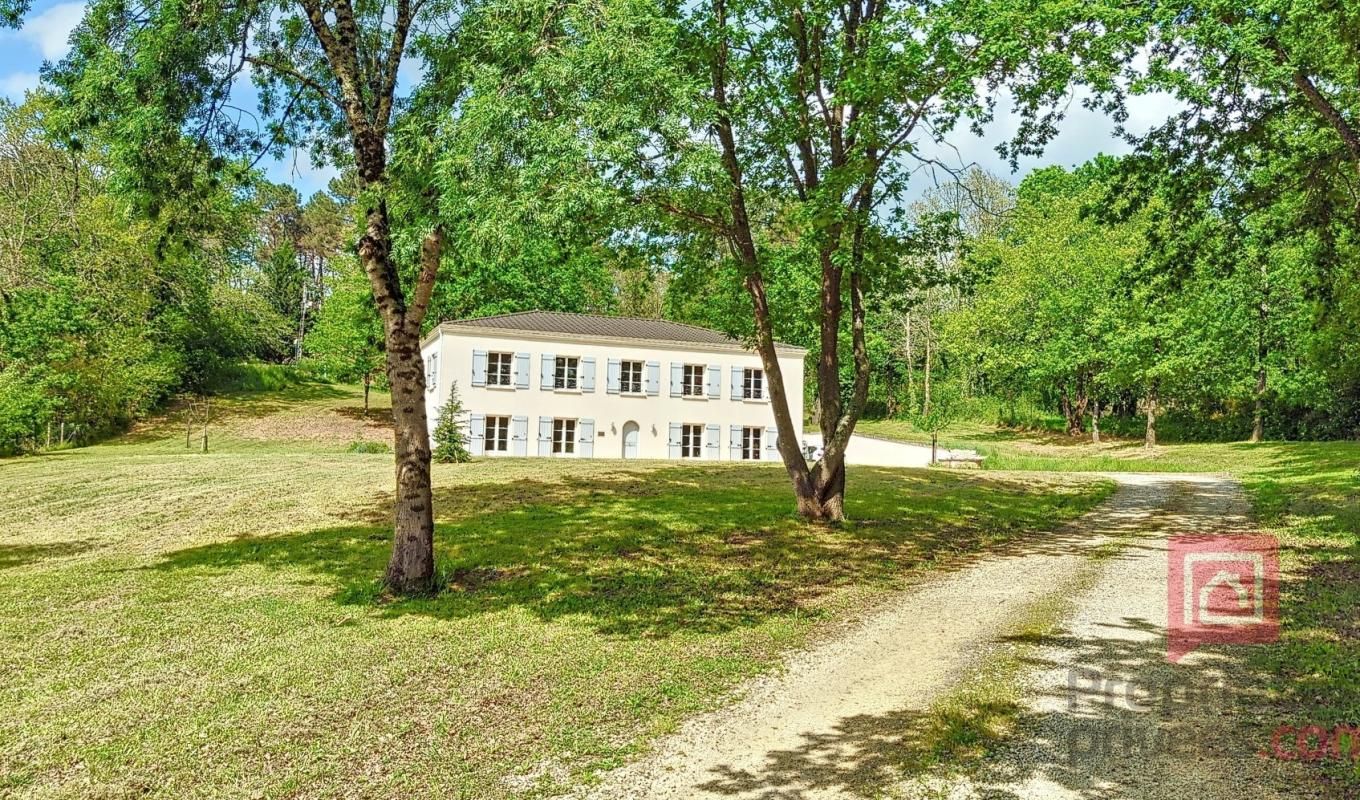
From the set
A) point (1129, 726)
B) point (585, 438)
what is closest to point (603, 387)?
point (585, 438)

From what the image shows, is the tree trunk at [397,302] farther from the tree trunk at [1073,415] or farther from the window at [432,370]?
the tree trunk at [1073,415]

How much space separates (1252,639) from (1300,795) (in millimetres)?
3456

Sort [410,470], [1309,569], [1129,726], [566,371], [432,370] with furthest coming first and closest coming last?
[432,370]
[566,371]
[1309,569]
[410,470]
[1129,726]

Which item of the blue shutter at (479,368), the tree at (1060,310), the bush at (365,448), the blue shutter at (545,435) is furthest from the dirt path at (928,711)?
the tree at (1060,310)

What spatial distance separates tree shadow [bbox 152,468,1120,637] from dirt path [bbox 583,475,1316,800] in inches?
58.5

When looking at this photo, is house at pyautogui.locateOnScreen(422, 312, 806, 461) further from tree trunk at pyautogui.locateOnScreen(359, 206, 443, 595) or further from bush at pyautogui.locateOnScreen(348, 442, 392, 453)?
tree trunk at pyautogui.locateOnScreen(359, 206, 443, 595)

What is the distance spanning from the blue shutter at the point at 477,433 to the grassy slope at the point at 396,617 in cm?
1067

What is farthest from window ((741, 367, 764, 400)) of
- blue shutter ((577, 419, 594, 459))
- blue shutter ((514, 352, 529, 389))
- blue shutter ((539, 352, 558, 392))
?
blue shutter ((514, 352, 529, 389))

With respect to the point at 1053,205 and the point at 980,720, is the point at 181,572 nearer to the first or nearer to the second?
the point at 980,720

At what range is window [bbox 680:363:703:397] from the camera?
3250 centimetres

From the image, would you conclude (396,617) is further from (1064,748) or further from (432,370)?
(432,370)

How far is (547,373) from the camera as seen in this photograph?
1209 inches

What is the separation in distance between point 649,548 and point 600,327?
21.2 metres

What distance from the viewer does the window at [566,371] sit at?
3097 cm
